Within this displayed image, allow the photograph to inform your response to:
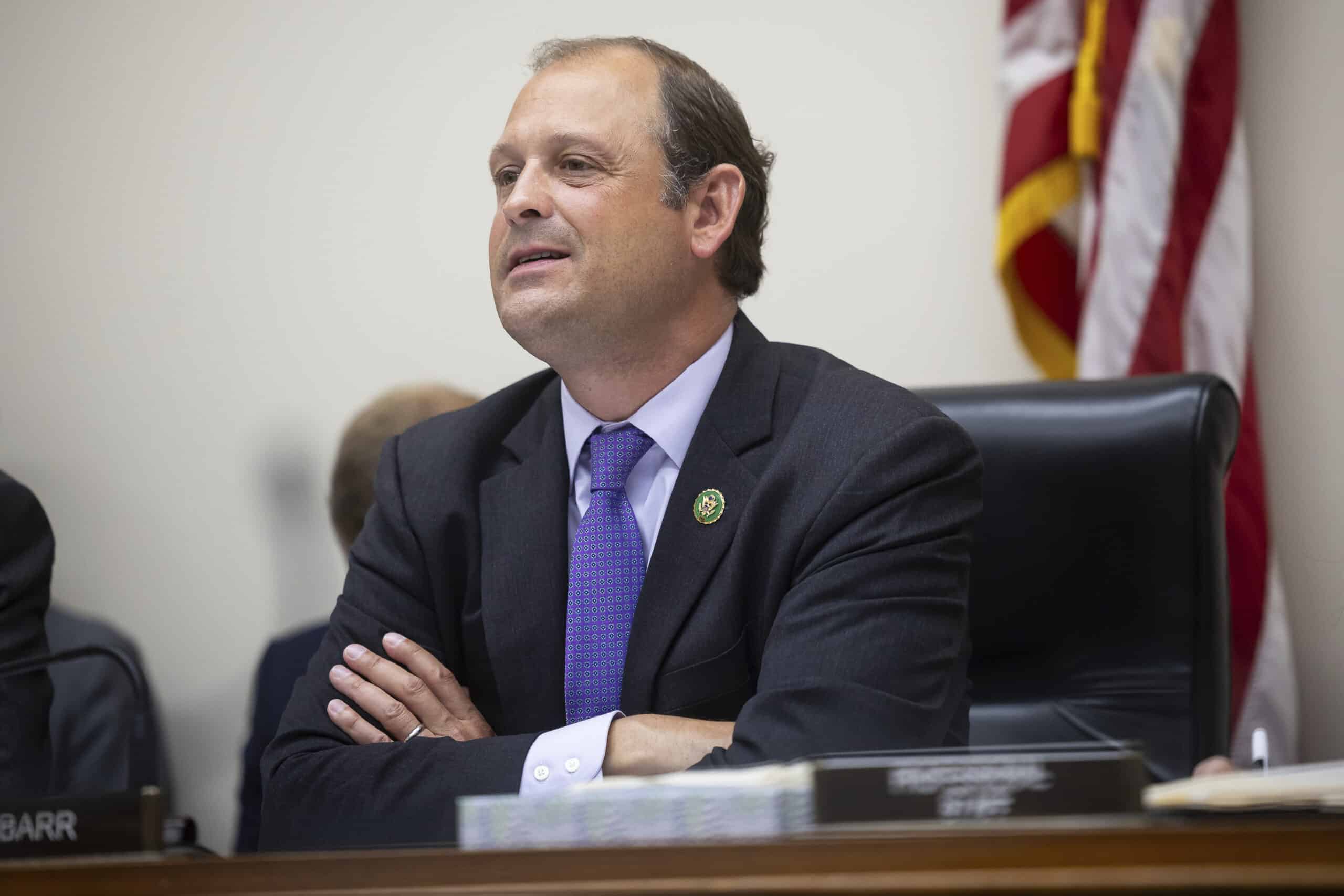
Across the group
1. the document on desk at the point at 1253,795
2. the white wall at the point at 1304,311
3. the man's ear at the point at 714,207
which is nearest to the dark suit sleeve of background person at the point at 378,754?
the man's ear at the point at 714,207

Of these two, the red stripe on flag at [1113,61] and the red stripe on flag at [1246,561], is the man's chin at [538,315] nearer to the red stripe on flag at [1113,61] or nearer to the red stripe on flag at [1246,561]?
→ the red stripe on flag at [1113,61]

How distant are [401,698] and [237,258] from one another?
1535 mm

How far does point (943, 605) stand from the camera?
4.75 ft

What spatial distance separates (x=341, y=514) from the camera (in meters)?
2.39

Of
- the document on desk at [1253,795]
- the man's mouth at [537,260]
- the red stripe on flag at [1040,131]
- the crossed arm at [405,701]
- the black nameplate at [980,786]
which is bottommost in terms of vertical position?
the crossed arm at [405,701]

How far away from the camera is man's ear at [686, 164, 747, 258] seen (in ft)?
6.00

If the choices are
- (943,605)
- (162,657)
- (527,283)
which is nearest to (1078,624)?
(943,605)

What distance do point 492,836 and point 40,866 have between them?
0.25 meters

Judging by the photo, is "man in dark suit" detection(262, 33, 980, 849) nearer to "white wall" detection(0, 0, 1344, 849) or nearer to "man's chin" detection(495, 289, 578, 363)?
"man's chin" detection(495, 289, 578, 363)

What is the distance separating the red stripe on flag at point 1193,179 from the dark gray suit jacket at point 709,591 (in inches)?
30.6

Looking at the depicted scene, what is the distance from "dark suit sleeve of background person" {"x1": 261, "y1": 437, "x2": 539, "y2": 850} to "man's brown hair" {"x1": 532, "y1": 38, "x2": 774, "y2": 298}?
504 millimetres

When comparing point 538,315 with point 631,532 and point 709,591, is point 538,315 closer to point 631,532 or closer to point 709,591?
point 631,532

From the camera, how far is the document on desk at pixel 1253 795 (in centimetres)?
77

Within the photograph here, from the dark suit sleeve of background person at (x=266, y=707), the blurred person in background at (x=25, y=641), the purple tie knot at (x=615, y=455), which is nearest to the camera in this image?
the purple tie knot at (x=615, y=455)
